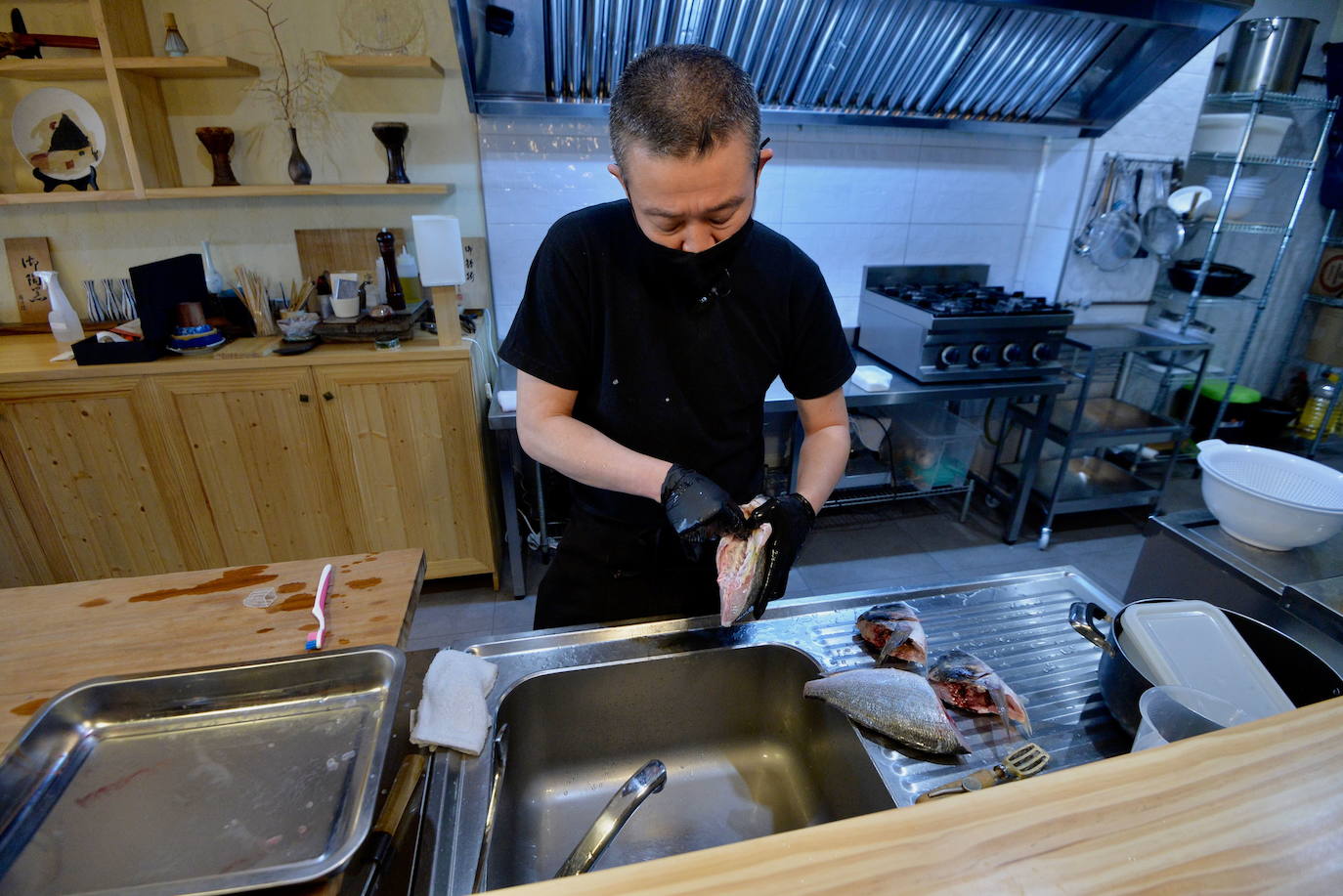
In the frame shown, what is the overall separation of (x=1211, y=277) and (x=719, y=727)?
3.74m

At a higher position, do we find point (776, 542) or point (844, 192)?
point (844, 192)

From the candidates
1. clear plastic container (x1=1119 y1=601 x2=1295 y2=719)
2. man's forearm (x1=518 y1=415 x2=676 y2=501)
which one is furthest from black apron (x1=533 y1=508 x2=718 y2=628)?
clear plastic container (x1=1119 y1=601 x2=1295 y2=719)

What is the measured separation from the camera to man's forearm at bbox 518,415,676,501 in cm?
112

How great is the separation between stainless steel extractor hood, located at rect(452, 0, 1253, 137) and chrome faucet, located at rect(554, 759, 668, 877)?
2.13 meters

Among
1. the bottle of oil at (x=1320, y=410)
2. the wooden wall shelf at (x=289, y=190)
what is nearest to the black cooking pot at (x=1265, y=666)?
the wooden wall shelf at (x=289, y=190)

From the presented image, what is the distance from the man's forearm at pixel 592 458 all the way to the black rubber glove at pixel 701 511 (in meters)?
0.05

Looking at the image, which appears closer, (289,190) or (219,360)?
(219,360)

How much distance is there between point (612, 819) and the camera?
31.2 inches

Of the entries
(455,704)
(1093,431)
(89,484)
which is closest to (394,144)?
(89,484)

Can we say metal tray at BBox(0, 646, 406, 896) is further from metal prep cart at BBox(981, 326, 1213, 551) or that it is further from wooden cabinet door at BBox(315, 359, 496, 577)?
metal prep cart at BBox(981, 326, 1213, 551)

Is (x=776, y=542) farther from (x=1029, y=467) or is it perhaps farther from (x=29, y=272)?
(x=29, y=272)

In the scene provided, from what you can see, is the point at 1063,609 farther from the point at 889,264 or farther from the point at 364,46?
the point at 364,46

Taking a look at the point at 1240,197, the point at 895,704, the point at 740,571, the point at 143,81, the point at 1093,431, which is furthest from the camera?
the point at 1240,197

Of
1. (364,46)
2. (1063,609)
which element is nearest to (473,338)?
(364,46)
